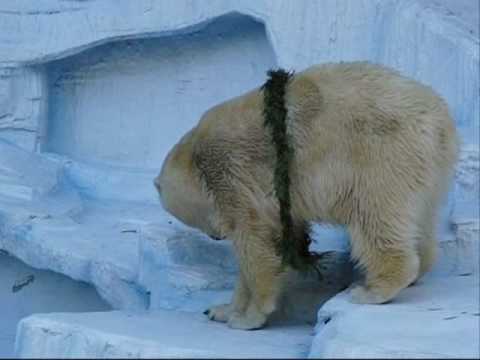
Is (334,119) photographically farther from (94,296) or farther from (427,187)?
(94,296)

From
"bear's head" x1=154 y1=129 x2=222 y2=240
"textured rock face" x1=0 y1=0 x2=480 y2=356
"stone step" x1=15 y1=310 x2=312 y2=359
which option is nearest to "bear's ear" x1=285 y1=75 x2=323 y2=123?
"bear's head" x1=154 y1=129 x2=222 y2=240

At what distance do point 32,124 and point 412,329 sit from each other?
362 centimetres

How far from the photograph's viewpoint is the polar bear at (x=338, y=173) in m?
3.96

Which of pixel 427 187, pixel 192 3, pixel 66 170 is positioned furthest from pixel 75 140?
pixel 427 187

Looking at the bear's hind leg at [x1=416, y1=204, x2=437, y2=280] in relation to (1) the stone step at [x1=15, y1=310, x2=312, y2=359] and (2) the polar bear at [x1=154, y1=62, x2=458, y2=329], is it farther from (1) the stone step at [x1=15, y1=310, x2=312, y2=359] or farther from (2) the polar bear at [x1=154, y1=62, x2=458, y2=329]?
(1) the stone step at [x1=15, y1=310, x2=312, y2=359]

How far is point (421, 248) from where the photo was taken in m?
4.27

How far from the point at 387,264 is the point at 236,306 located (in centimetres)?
63

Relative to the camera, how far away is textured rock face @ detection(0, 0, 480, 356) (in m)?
4.90

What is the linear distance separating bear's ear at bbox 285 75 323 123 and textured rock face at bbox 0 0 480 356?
3.00 ft

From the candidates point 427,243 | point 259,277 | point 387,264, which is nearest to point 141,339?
point 259,277

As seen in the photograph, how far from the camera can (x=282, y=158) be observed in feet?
13.2

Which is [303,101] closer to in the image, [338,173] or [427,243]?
[338,173]

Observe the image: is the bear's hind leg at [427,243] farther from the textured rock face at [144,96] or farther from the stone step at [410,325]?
the textured rock face at [144,96]

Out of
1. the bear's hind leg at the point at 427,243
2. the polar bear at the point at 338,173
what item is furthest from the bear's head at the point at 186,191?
the bear's hind leg at the point at 427,243
